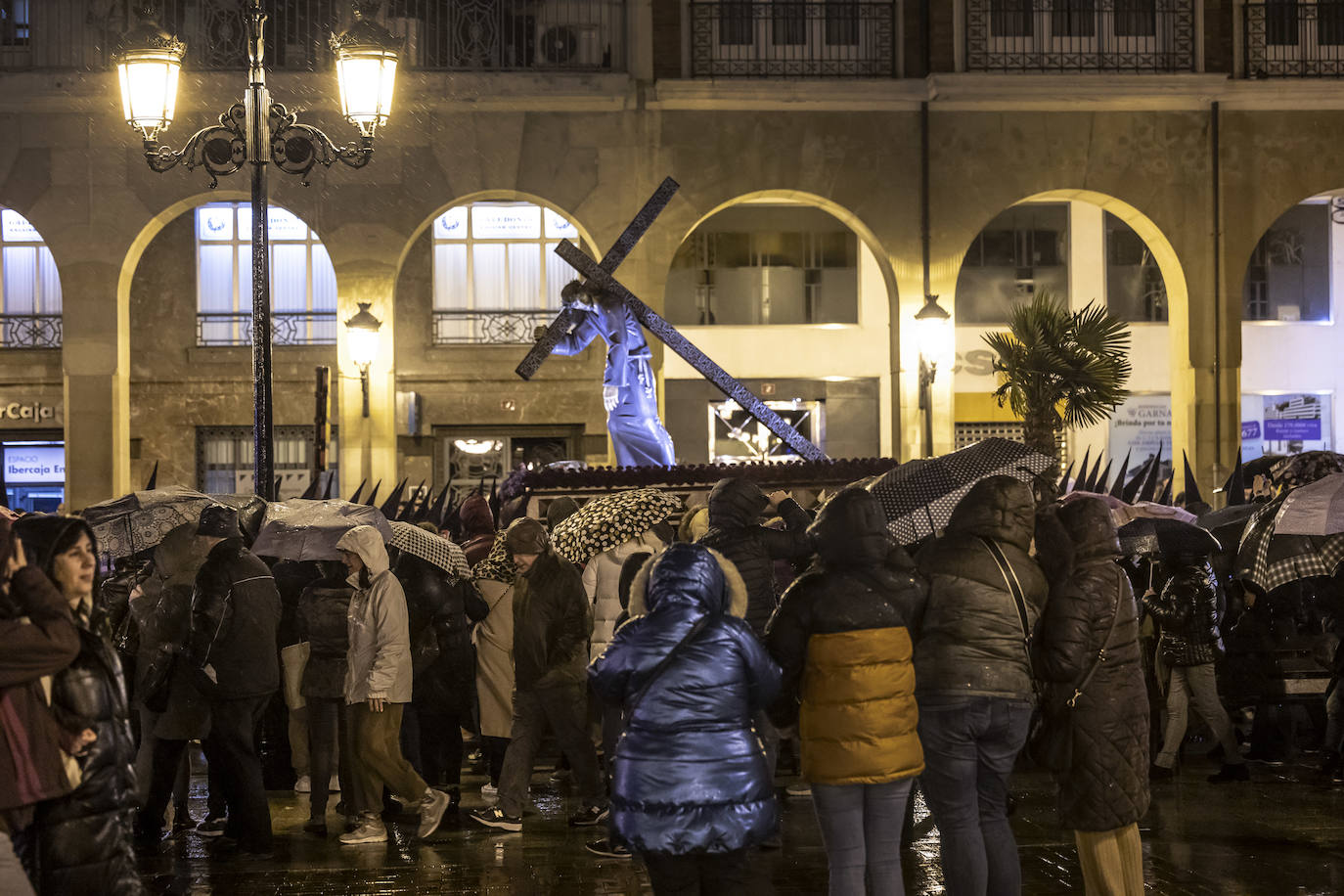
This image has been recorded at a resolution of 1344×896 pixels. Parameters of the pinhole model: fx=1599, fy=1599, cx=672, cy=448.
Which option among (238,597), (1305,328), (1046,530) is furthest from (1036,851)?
(1305,328)

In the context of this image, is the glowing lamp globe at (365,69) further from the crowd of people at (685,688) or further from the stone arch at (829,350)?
the stone arch at (829,350)

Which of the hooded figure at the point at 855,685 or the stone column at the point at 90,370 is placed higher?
the stone column at the point at 90,370

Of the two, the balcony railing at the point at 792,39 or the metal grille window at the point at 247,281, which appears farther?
the metal grille window at the point at 247,281

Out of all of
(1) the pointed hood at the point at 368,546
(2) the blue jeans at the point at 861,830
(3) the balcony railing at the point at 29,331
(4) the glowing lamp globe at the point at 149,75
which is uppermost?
(4) the glowing lamp globe at the point at 149,75

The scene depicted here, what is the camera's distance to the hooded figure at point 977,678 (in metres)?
5.87

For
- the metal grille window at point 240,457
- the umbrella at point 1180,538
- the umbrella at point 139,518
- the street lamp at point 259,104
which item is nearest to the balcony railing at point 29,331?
the metal grille window at point 240,457

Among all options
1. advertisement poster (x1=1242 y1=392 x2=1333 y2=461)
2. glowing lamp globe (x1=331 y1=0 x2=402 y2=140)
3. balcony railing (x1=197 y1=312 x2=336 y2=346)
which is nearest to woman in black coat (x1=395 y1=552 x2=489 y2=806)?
glowing lamp globe (x1=331 y1=0 x2=402 y2=140)

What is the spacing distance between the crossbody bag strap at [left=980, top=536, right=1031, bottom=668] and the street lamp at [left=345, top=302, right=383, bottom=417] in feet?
46.2

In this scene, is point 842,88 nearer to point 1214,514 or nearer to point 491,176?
point 491,176

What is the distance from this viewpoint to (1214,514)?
11477 millimetres

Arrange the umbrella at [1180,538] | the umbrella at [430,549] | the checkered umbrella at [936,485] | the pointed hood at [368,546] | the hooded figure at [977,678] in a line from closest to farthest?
the hooded figure at [977,678] → the checkered umbrella at [936,485] → the pointed hood at [368,546] → the umbrella at [430,549] → the umbrella at [1180,538]

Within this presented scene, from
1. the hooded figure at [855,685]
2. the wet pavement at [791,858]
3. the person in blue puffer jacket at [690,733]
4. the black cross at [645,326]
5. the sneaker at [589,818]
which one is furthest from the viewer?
the black cross at [645,326]

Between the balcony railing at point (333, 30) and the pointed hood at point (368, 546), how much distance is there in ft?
39.3

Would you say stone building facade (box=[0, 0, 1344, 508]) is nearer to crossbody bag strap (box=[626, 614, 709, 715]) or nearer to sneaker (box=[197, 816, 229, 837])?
sneaker (box=[197, 816, 229, 837])
